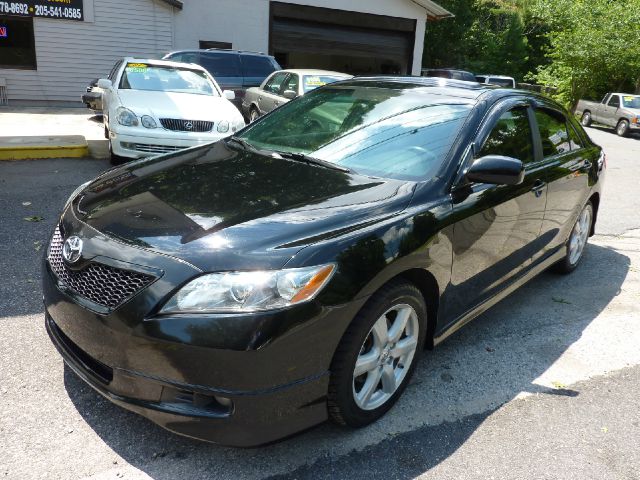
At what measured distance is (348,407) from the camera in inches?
99.4

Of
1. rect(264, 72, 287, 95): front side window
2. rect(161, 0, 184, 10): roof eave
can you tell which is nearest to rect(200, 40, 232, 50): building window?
rect(161, 0, 184, 10): roof eave

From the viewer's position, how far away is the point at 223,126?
7730mm

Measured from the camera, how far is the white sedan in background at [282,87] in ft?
35.6

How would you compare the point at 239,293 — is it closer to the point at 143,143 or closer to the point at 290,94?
the point at 143,143

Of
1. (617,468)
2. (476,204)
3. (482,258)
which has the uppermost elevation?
(476,204)

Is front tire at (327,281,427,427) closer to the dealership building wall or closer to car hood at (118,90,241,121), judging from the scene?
car hood at (118,90,241,121)

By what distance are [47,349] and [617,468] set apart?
10.00ft

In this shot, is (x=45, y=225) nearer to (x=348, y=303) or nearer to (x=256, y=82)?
(x=348, y=303)

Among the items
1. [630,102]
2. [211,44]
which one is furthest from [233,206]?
[630,102]

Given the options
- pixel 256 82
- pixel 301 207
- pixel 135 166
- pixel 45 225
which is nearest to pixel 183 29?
pixel 256 82

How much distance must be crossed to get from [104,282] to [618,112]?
21.9 meters

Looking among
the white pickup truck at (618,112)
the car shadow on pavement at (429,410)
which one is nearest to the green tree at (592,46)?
the white pickup truck at (618,112)

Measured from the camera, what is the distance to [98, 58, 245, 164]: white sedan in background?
284 inches

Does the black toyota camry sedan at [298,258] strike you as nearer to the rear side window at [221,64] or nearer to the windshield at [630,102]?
the rear side window at [221,64]
